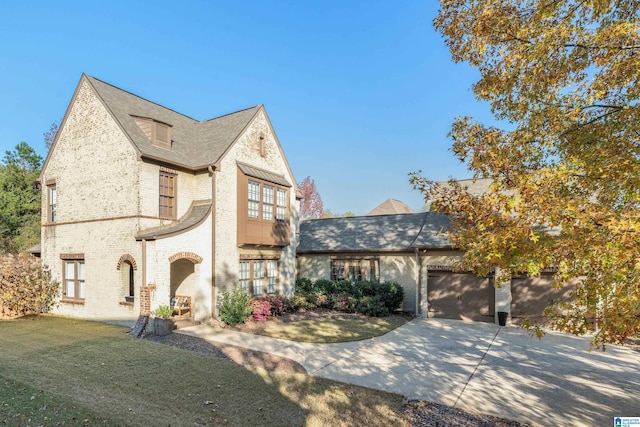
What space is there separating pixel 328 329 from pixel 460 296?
704 centimetres

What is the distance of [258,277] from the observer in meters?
16.9

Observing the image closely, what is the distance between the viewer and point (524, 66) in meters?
5.93

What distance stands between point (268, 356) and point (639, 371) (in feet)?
31.1

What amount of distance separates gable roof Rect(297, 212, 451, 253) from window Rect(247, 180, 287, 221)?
4.10 metres

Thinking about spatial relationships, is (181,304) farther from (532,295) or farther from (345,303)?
(532,295)

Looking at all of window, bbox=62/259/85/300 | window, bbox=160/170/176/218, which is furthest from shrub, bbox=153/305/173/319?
window, bbox=62/259/85/300

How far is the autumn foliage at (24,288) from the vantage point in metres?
15.2

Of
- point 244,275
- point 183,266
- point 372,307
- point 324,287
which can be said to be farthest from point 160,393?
Answer: point 324,287

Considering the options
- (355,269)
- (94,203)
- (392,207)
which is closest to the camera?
(94,203)

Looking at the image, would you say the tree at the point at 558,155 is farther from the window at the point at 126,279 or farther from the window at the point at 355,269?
the window at the point at 355,269

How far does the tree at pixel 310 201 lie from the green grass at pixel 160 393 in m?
43.8

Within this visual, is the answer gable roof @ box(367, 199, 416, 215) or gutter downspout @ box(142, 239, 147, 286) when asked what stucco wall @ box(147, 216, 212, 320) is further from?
gable roof @ box(367, 199, 416, 215)

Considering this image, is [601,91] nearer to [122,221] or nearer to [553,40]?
[553,40]

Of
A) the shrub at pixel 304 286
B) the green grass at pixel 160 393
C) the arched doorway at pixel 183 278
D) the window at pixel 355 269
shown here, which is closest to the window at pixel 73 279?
the arched doorway at pixel 183 278
